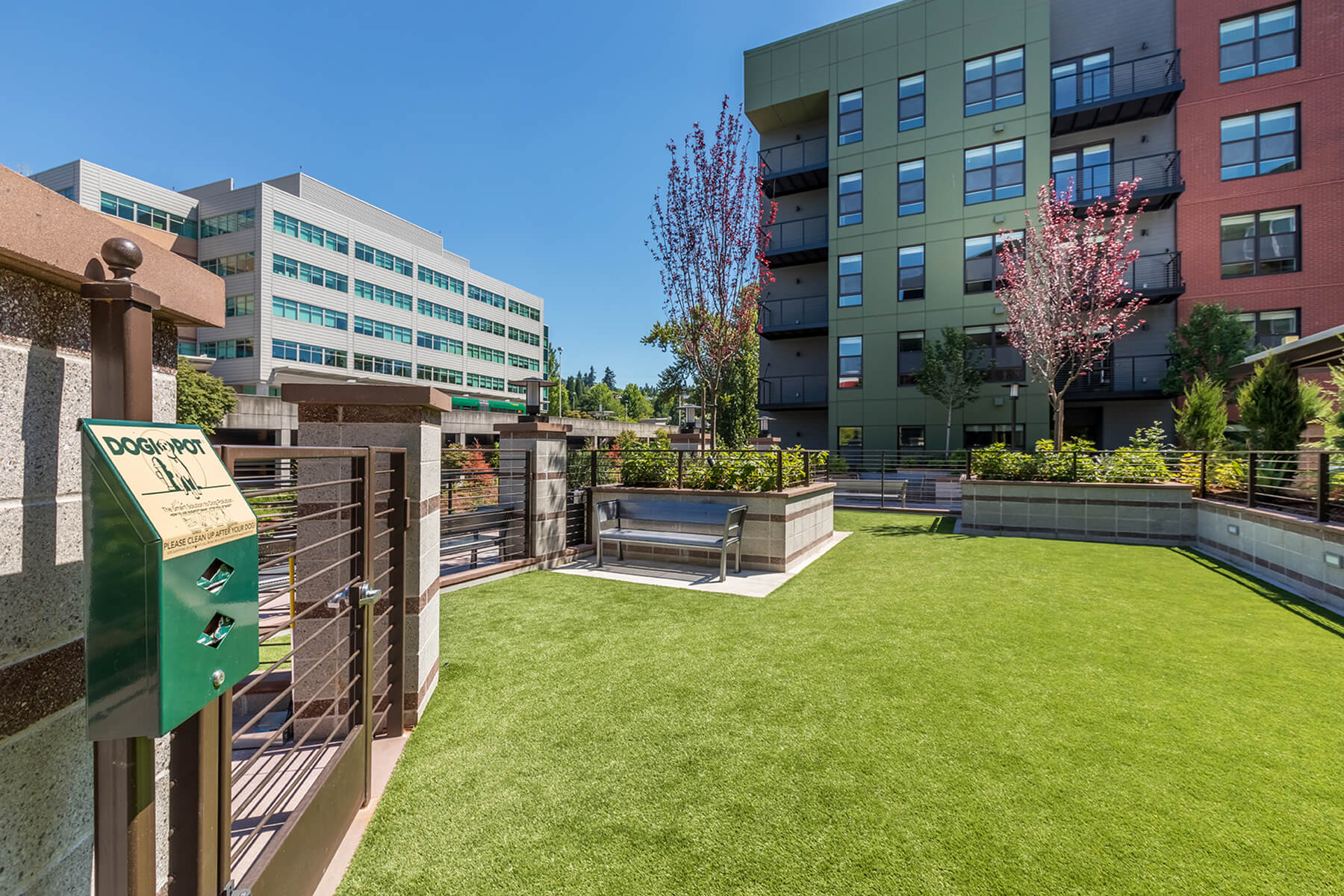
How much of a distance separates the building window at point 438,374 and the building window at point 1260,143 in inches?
1829

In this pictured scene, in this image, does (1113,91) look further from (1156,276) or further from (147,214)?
(147,214)

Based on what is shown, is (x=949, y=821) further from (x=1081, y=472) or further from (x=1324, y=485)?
(x=1081, y=472)

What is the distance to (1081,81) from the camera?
19.9 m

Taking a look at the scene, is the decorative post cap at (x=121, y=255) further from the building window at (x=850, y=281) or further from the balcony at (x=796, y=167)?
the balcony at (x=796, y=167)

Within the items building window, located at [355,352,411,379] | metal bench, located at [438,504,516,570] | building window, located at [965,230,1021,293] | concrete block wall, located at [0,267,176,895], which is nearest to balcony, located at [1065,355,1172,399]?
building window, located at [965,230,1021,293]

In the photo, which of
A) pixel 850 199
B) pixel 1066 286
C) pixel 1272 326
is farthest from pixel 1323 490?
pixel 850 199

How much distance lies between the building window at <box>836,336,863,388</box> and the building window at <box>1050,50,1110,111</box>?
33.8 ft

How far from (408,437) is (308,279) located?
41314 mm

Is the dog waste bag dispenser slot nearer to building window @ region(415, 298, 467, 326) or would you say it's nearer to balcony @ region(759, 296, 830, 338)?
balcony @ region(759, 296, 830, 338)

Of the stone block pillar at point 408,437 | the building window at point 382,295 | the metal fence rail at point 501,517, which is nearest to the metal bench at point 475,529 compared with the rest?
the metal fence rail at point 501,517

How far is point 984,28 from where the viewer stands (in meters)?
20.4

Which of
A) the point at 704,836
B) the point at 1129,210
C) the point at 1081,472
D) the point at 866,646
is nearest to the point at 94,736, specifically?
the point at 704,836

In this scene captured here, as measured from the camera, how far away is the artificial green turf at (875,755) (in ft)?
8.15

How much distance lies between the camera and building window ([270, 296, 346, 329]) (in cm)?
3462
